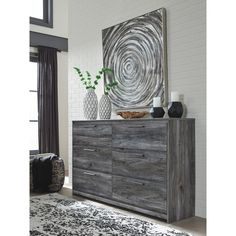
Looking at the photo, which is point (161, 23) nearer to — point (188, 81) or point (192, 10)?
point (192, 10)

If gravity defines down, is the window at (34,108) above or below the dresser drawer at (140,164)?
above

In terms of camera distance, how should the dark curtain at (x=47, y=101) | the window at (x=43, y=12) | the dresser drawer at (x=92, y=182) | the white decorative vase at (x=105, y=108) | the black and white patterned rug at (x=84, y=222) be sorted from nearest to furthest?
the black and white patterned rug at (x=84, y=222), the dresser drawer at (x=92, y=182), the white decorative vase at (x=105, y=108), the dark curtain at (x=47, y=101), the window at (x=43, y=12)

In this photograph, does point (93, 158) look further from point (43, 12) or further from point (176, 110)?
point (43, 12)

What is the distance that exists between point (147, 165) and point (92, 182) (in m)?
1.00

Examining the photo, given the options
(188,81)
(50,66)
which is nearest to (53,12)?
(50,66)

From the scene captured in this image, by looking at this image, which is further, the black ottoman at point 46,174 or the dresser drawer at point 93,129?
the black ottoman at point 46,174

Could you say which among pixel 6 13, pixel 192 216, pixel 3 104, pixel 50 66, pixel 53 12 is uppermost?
pixel 53 12

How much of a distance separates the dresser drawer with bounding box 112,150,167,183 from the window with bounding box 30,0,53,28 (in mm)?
3825

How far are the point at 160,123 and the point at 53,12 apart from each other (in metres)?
4.40

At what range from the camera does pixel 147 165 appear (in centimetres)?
312

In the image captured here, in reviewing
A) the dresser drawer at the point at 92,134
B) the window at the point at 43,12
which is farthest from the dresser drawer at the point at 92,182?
the window at the point at 43,12

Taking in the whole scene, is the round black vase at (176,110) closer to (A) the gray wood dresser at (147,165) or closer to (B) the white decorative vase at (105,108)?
(A) the gray wood dresser at (147,165)

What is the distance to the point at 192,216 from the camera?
3.16m

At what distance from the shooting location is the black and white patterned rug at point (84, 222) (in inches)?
102
